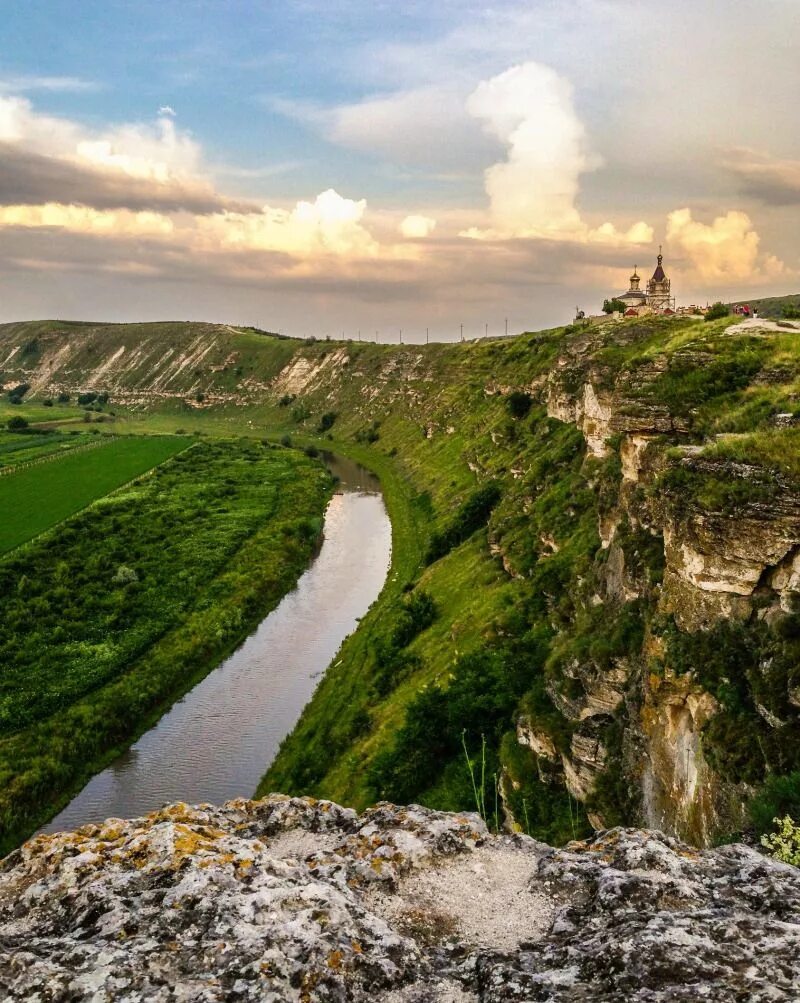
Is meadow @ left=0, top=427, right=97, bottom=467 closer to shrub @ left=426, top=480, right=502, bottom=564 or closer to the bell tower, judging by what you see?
shrub @ left=426, top=480, right=502, bottom=564

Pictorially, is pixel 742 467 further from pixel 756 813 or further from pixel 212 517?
pixel 212 517

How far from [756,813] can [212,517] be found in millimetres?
65953

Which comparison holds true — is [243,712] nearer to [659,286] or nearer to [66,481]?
[66,481]

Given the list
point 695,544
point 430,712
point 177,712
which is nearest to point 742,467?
point 695,544

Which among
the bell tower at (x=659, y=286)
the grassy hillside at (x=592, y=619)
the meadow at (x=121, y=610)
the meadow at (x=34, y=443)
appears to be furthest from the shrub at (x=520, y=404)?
the meadow at (x=34, y=443)

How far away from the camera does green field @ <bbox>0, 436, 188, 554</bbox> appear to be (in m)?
67.8

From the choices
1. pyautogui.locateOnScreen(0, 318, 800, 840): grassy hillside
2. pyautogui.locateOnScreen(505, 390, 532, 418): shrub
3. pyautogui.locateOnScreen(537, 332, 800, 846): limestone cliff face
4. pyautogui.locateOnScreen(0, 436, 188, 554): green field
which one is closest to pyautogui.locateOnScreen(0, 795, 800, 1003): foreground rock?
pyautogui.locateOnScreen(0, 318, 800, 840): grassy hillside

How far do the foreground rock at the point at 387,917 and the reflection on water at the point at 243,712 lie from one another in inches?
944

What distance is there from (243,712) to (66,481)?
6204 centimetres

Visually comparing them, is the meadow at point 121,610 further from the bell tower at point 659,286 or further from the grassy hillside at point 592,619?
the bell tower at point 659,286

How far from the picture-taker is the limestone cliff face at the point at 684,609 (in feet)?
45.9

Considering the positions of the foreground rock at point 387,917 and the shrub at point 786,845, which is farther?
Answer: the shrub at point 786,845

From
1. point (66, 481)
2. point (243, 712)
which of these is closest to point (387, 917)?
point (243, 712)

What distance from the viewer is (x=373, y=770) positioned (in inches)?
1093
